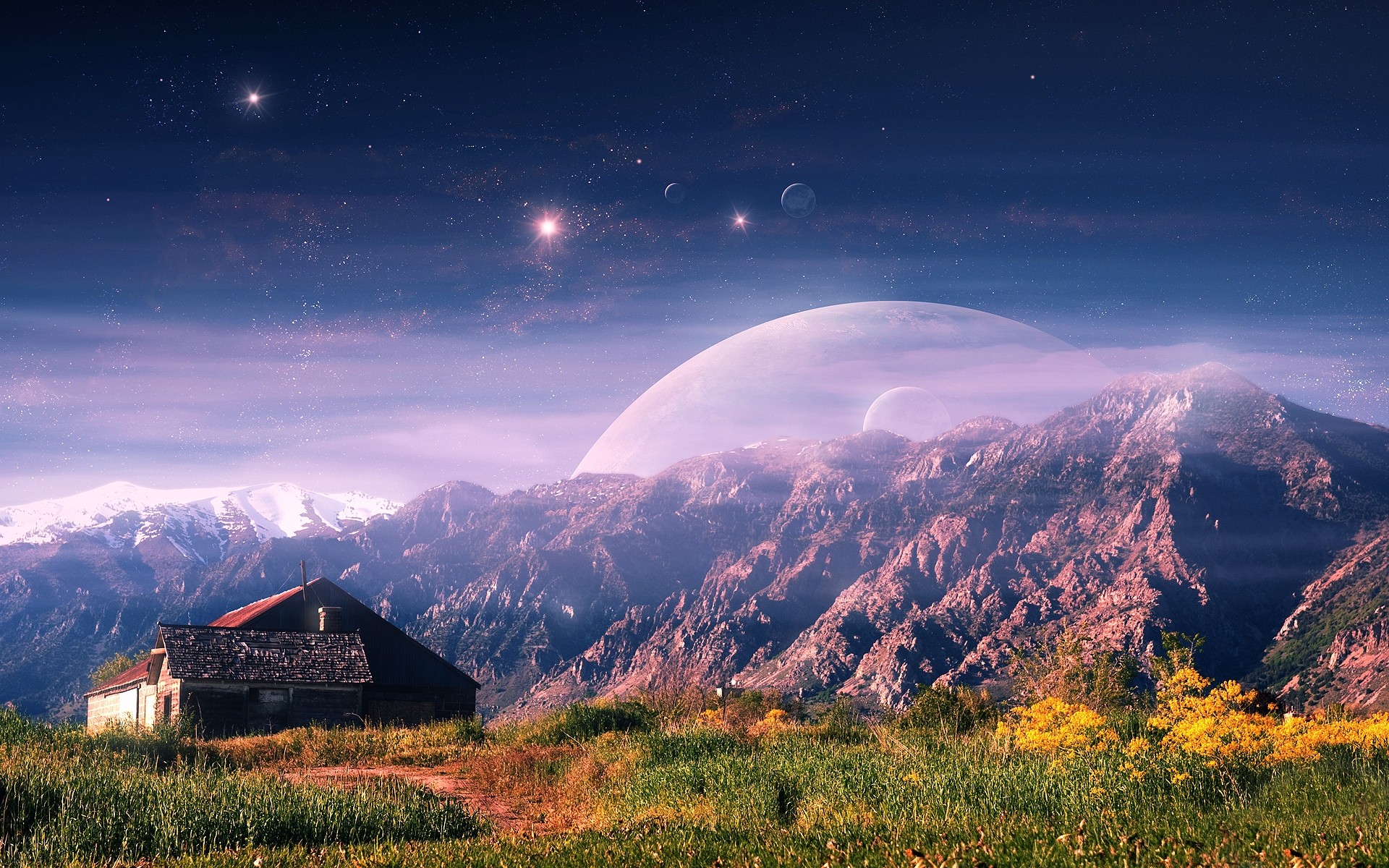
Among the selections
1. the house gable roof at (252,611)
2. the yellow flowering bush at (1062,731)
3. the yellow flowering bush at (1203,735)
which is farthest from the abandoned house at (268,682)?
the yellow flowering bush at (1203,735)

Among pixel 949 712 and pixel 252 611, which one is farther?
pixel 252 611

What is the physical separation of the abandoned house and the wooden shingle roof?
0.04 meters

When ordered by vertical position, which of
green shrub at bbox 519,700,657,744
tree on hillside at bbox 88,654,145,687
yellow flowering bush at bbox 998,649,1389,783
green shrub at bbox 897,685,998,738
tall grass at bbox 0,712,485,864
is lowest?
tree on hillside at bbox 88,654,145,687

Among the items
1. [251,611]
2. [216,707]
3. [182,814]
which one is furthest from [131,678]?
[182,814]

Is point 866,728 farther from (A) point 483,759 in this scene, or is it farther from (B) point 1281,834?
(B) point 1281,834

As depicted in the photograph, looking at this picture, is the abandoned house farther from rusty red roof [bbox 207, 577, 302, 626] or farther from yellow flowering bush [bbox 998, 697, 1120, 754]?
yellow flowering bush [bbox 998, 697, 1120, 754]

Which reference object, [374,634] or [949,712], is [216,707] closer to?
[374,634]

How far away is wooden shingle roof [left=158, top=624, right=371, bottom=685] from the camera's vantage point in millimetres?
41844

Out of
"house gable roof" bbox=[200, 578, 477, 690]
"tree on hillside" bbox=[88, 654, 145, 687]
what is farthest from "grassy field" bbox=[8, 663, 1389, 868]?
"tree on hillside" bbox=[88, 654, 145, 687]

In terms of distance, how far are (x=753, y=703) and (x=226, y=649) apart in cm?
3005

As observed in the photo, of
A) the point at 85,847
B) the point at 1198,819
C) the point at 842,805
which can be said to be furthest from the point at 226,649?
the point at 1198,819

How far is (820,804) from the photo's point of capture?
14430mm

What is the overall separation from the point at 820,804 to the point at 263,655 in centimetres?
3682

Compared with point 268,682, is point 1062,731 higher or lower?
higher
